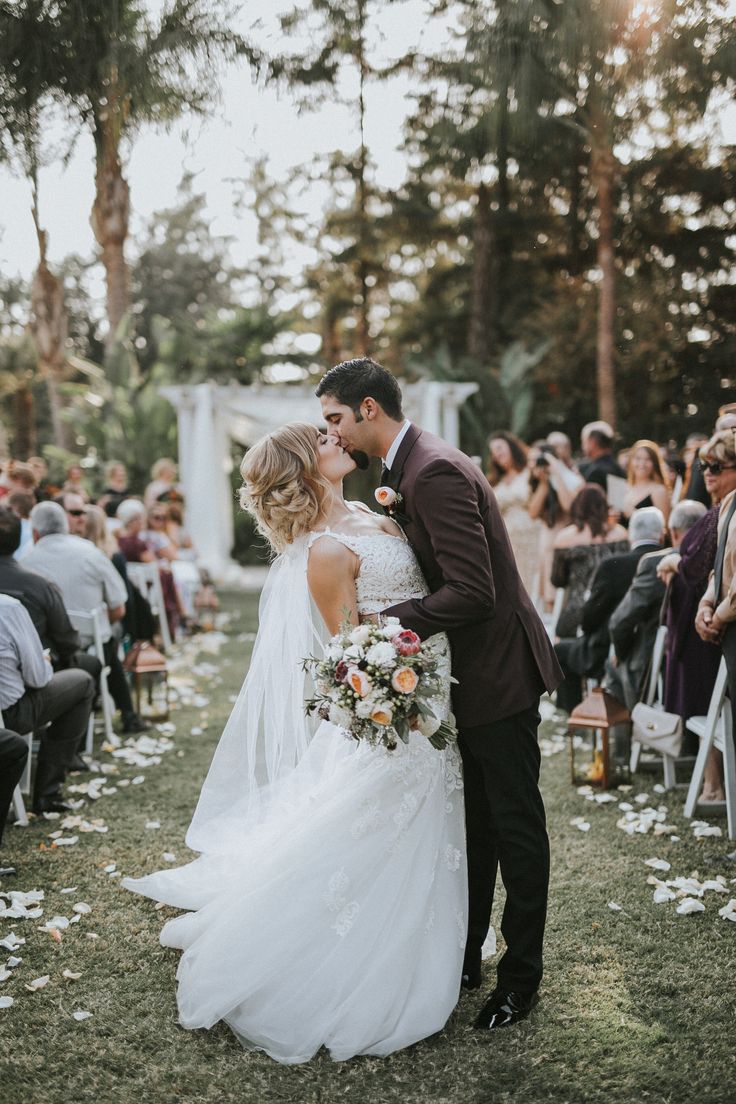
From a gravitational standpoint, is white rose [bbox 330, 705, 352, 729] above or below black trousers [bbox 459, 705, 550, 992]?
above

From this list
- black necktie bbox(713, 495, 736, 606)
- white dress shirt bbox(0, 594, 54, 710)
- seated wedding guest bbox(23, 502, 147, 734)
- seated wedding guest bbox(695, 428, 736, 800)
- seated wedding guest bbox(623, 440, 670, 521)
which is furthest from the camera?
seated wedding guest bbox(623, 440, 670, 521)

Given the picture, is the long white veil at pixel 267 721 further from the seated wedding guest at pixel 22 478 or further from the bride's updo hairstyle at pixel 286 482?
the seated wedding guest at pixel 22 478

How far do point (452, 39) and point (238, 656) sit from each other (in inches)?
526

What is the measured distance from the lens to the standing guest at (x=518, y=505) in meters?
9.13

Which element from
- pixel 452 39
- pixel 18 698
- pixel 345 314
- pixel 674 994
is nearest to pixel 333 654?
pixel 674 994

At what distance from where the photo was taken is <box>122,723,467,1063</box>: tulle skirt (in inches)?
120

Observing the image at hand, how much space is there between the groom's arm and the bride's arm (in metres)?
0.20

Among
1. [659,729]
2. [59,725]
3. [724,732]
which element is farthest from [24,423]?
[724,732]

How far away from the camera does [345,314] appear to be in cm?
2444

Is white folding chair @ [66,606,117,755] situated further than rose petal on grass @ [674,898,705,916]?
Yes

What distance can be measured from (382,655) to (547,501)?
19.2ft

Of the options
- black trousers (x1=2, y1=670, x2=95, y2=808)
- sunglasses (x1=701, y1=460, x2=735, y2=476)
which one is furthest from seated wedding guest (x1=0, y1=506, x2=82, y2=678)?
sunglasses (x1=701, y1=460, x2=735, y2=476)

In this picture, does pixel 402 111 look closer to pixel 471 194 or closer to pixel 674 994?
pixel 471 194

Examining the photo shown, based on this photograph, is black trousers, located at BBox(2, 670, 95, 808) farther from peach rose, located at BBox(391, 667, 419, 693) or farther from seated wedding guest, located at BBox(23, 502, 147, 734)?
peach rose, located at BBox(391, 667, 419, 693)
